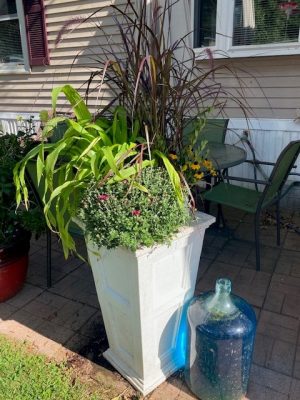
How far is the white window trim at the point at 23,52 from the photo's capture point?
184 inches

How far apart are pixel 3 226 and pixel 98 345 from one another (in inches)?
38.6

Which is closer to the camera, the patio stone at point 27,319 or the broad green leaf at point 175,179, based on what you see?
the broad green leaf at point 175,179

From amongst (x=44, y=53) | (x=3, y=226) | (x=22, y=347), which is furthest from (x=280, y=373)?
(x=44, y=53)

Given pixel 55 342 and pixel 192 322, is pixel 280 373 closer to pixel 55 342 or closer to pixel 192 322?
pixel 192 322

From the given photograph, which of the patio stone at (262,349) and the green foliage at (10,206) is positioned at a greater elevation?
the green foliage at (10,206)

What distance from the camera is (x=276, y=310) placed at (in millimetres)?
2096

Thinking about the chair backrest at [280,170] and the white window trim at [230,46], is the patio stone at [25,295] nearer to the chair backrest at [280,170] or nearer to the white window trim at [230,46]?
the chair backrest at [280,170]

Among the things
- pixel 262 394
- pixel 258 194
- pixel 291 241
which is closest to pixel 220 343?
pixel 262 394

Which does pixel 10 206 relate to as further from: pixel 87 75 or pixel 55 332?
pixel 87 75

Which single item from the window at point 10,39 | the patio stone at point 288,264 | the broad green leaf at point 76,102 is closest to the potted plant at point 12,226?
the broad green leaf at point 76,102

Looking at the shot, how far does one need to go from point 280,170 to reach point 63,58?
11.7ft

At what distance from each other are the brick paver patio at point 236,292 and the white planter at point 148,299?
0.44 ft

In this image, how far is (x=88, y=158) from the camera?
4.51ft

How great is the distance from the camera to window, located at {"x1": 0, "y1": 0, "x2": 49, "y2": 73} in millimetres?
4602
